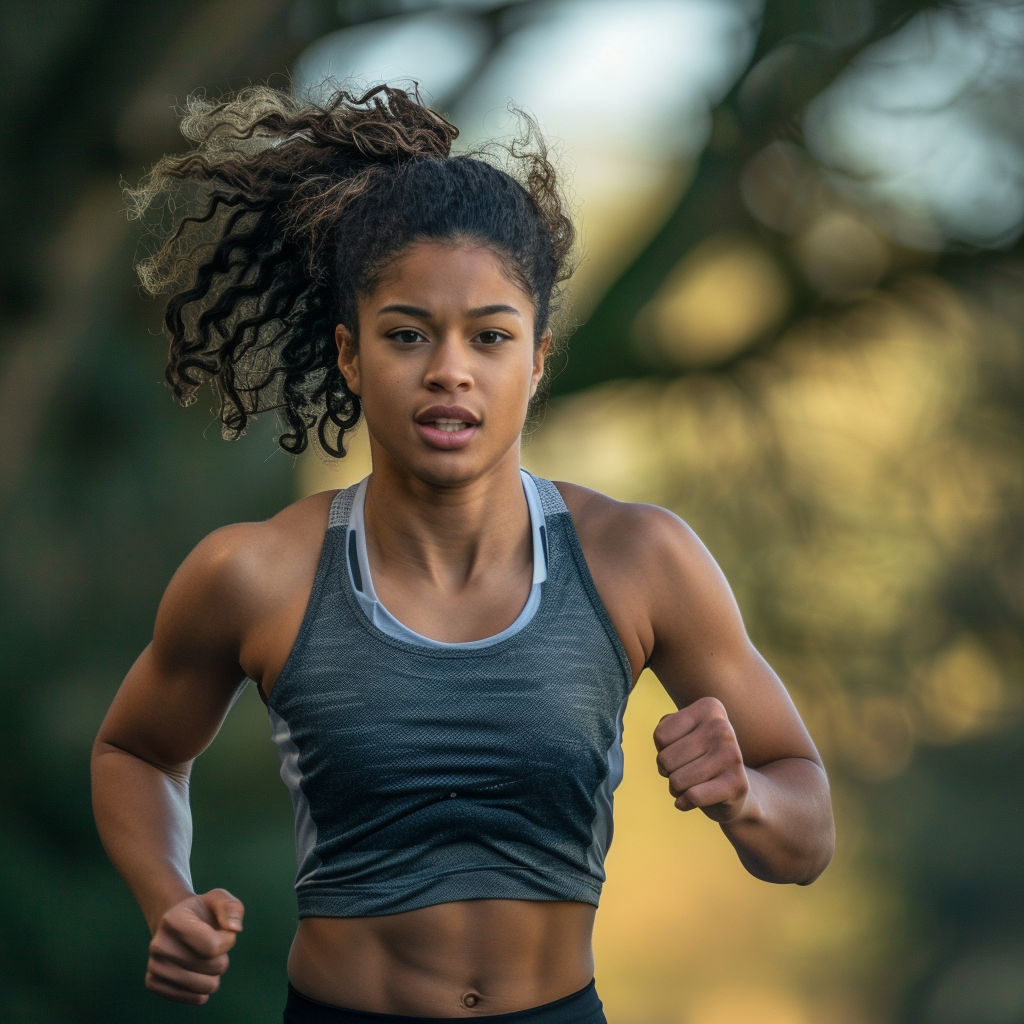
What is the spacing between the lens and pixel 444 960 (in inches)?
39.1

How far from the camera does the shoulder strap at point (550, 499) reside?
1108 mm

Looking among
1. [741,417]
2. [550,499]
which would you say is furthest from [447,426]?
[741,417]

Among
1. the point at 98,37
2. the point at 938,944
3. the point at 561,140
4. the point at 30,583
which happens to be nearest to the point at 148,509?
the point at 30,583

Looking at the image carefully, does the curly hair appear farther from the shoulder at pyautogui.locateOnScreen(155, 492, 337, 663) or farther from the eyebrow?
the shoulder at pyautogui.locateOnScreen(155, 492, 337, 663)

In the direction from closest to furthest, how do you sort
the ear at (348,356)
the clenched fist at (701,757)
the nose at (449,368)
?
the clenched fist at (701,757) → the nose at (449,368) → the ear at (348,356)

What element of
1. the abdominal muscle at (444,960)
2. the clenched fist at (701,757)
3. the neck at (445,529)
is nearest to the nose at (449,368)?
the neck at (445,529)

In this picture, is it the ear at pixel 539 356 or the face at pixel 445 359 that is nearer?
the face at pixel 445 359

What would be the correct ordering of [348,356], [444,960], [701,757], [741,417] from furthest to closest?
[741,417]
[348,356]
[444,960]
[701,757]

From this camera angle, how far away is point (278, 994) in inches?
86.4

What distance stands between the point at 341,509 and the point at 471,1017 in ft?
1.43

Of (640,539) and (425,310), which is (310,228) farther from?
(640,539)

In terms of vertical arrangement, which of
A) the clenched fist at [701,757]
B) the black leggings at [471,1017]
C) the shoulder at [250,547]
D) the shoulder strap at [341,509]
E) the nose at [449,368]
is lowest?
the black leggings at [471,1017]

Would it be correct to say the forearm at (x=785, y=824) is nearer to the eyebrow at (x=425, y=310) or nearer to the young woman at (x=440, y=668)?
the young woman at (x=440, y=668)

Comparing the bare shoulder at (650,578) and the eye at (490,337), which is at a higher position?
the eye at (490,337)
